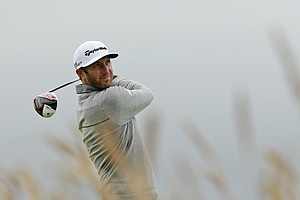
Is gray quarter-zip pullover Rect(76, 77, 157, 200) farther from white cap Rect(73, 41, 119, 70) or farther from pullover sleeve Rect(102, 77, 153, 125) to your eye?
white cap Rect(73, 41, 119, 70)

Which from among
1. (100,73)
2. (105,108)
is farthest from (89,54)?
(105,108)

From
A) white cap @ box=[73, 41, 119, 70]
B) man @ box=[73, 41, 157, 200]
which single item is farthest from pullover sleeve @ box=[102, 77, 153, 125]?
white cap @ box=[73, 41, 119, 70]

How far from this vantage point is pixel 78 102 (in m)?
4.28

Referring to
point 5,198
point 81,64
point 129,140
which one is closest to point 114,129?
point 129,140

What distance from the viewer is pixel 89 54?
4.14 m

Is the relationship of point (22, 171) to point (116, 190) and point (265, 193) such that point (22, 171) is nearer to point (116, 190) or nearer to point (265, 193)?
point (265, 193)

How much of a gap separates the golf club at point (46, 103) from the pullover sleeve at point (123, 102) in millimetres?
234

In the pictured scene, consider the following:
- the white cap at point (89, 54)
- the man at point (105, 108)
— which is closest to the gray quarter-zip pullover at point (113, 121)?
the man at point (105, 108)

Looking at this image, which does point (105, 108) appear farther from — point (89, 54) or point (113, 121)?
point (89, 54)

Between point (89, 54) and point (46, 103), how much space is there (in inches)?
13.6

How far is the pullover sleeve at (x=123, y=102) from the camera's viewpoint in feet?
13.2

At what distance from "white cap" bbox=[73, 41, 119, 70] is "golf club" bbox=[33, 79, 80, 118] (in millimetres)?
149

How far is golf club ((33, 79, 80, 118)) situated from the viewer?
12.8 ft

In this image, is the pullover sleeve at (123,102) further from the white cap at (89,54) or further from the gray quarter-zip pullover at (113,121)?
the white cap at (89,54)
